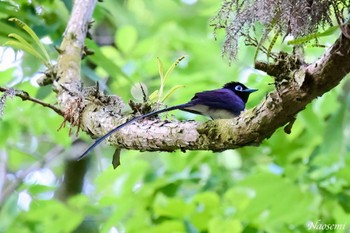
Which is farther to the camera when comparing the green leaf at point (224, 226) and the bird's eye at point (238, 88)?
the green leaf at point (224, 226)

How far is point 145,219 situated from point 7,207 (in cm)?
74

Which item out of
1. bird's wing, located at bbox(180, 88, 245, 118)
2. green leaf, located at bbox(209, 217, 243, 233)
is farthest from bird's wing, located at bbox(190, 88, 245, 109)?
green leaf, located at bbox(209, 217, 243, 233)

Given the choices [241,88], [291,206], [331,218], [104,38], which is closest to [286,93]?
[241,88]

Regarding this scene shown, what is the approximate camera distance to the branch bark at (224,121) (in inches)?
29.2

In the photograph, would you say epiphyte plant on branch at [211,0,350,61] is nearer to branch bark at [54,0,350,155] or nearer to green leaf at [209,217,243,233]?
branch bark at [54,0,350,155]

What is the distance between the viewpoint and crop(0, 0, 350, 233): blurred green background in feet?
6.19

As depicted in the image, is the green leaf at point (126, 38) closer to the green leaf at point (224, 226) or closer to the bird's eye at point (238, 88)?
the green leaf at point (224, 226)

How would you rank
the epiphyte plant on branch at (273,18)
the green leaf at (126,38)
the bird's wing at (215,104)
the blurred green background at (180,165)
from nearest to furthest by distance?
the epiphyte plant on branch at (273,18), the bird's wing at (215,104), the blurred green background at (180,165), the green leaf at (126,38)

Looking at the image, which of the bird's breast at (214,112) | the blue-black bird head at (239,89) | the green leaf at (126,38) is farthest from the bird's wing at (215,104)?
the green leaf at (126,38)

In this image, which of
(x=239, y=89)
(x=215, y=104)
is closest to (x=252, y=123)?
(x=215, y=104)

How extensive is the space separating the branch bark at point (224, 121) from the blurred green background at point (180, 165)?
41 centimetres

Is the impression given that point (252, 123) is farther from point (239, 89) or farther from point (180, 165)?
point (180, 165)

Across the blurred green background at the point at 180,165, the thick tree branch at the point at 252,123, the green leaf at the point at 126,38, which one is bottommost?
the thick tree branch at the point at 252,123

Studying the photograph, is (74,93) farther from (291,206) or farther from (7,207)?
(7,207)
